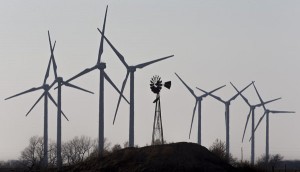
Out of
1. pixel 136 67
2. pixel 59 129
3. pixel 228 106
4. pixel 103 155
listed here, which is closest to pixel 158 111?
pixel 103 155

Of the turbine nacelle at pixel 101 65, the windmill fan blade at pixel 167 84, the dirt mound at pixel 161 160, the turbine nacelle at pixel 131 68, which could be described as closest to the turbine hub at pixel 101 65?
the turbine nacelle at pixel 101 65

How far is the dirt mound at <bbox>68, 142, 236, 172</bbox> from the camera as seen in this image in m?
71.1

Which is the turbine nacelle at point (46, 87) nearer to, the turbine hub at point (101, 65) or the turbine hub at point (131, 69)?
the turbine hub at point (101, 65)

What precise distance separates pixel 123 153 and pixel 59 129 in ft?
155

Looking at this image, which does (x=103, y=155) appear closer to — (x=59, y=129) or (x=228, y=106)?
(x=59, y=129)

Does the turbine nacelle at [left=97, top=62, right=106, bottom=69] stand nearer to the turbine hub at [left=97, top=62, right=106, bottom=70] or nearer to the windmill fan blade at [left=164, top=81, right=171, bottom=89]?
the turbine hub at [left=97, top=62, right=106, bottom=70]

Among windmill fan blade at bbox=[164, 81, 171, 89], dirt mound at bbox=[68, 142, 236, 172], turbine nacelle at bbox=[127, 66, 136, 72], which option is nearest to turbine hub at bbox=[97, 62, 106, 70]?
turbine nacelle at bbox=[127, 66, 136, 72]

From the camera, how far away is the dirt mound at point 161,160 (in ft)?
233

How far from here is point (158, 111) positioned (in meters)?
87.4

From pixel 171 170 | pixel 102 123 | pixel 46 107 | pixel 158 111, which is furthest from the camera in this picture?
pixel 46 107

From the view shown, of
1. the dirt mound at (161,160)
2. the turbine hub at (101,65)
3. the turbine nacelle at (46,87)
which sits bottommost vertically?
the dirt mound at (161,160)

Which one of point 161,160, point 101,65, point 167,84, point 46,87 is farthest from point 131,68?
point 161,160

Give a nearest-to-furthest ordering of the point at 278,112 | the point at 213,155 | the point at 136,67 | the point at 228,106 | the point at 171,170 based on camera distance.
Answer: the point at 171,170, the point at 213,155, the point at 136,67, the point at 228,106, the point at 278,112

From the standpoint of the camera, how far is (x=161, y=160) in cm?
7244
